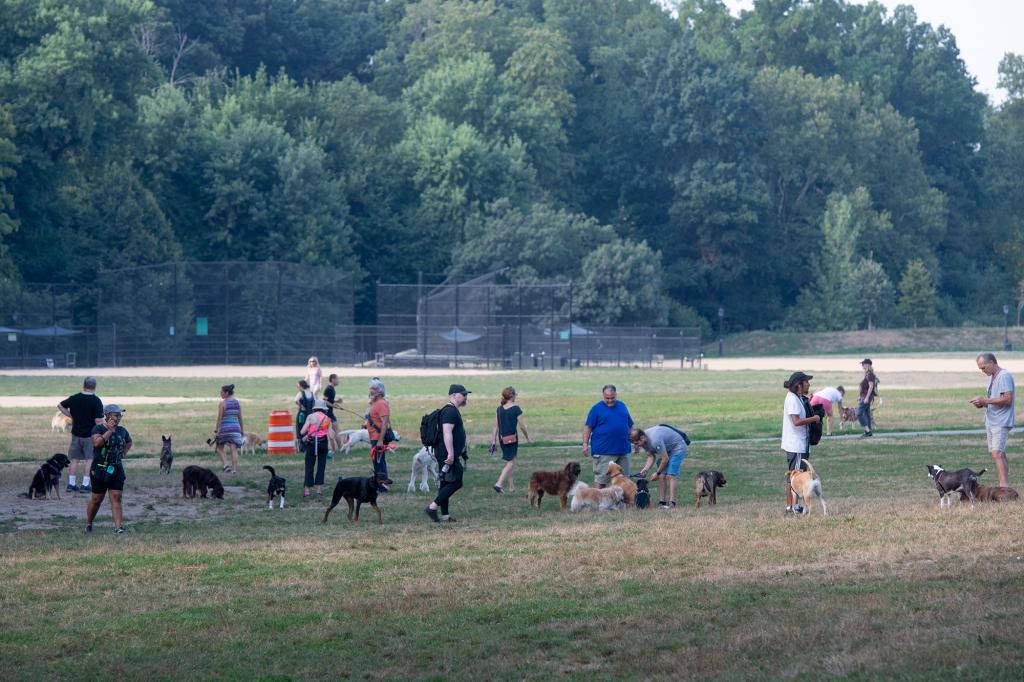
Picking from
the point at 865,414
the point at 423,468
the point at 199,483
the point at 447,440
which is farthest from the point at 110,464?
the point at 865,414

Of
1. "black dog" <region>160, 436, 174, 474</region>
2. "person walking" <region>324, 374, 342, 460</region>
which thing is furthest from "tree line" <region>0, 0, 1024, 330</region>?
"black dog" <region>160, 436, 174, 474</region>

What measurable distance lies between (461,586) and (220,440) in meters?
12.2

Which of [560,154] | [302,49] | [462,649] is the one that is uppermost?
[302,49]

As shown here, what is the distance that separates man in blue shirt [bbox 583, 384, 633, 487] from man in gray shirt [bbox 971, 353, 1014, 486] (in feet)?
14.4

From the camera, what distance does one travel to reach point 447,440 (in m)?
17.6

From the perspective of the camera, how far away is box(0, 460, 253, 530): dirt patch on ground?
19.0m

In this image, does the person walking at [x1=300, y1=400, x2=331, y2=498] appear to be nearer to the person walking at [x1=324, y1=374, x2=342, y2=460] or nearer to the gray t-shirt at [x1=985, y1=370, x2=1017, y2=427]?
the person walking at [x1=324, y1=374, x2=342, y2=460]

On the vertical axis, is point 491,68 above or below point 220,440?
above

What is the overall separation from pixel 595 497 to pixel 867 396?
12.9 m

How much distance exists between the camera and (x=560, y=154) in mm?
109000

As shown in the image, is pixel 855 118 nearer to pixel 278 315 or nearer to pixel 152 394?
pixel 278 315

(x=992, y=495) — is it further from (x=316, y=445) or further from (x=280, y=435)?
(x=280, y=435)

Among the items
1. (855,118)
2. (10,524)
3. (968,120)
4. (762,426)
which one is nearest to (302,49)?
(855,118)

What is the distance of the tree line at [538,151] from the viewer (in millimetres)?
79750
